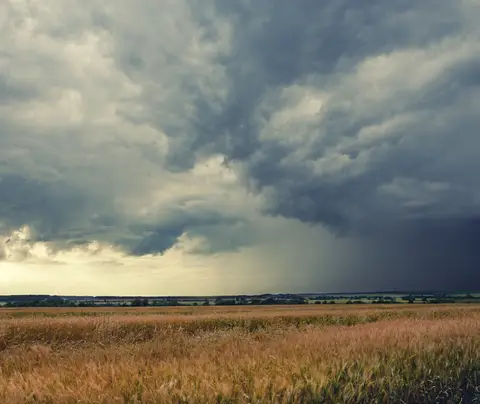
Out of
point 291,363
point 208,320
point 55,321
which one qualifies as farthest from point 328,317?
point 291,363

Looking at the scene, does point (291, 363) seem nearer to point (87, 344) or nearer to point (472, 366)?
point (472, 366)

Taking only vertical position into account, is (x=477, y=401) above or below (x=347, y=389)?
below

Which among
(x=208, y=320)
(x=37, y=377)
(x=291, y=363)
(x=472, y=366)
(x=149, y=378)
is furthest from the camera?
(x=208, y=320)

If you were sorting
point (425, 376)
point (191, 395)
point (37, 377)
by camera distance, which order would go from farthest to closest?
1. point (425, 376)
2. point (37, 377)
3. point (191, 395)

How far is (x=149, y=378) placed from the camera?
5449 mm

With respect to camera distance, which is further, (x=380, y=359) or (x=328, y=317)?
(x=328, y=317)

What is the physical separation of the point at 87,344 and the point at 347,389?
15085mm

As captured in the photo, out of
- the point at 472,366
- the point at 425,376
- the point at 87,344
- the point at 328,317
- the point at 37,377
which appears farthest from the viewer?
the point at 328,317

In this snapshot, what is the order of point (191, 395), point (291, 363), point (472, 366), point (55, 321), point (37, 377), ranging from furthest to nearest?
point (55, 321)
point (472, 366)
point (291, 363)
point (37, 377)
point (191, 395)

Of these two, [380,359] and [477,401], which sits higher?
[380,359]

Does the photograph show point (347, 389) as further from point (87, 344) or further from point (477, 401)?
point (87, 344)

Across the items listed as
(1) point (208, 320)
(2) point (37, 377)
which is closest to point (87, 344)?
(1) point (208, 320)

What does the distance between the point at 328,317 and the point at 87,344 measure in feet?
70.4

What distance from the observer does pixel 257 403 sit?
489 cm
